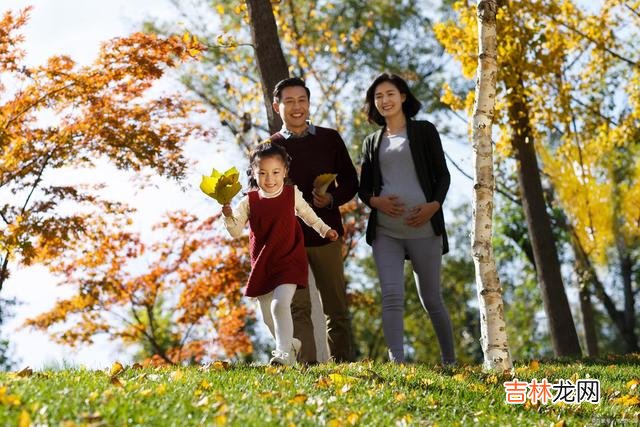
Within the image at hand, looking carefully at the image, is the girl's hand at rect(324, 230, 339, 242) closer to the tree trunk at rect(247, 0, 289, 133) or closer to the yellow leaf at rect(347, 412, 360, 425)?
the yellow leaf at rect(347, 412, 360, 425)

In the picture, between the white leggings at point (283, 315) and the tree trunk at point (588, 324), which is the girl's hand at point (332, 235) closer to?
the white leggings at point (283, 315)

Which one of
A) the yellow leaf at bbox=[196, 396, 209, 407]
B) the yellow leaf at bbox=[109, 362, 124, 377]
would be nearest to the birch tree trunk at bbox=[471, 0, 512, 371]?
the yellow leaf at bbox=[109, 362, 124, 377]

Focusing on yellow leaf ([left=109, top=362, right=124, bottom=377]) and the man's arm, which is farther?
the man's arm

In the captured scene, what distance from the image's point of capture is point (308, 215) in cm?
630

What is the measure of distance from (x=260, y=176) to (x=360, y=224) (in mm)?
12480

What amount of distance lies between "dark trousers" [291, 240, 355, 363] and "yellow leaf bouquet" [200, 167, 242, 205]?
41.8 inches

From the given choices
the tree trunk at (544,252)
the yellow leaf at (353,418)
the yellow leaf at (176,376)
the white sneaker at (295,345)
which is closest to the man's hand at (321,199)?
the white sneaker at (295,345)

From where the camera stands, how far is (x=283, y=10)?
19.1m

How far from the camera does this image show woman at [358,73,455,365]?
21.4 ft

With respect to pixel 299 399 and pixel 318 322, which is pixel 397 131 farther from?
pixel 299 399

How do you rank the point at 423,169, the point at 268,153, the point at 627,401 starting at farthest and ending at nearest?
the point at 423,169, the point at 268,153, the point at 627,401

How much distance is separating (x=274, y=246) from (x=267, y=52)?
3589 mm

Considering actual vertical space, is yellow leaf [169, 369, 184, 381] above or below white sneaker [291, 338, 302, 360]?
below

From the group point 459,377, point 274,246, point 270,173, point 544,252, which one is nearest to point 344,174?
point 270,173
